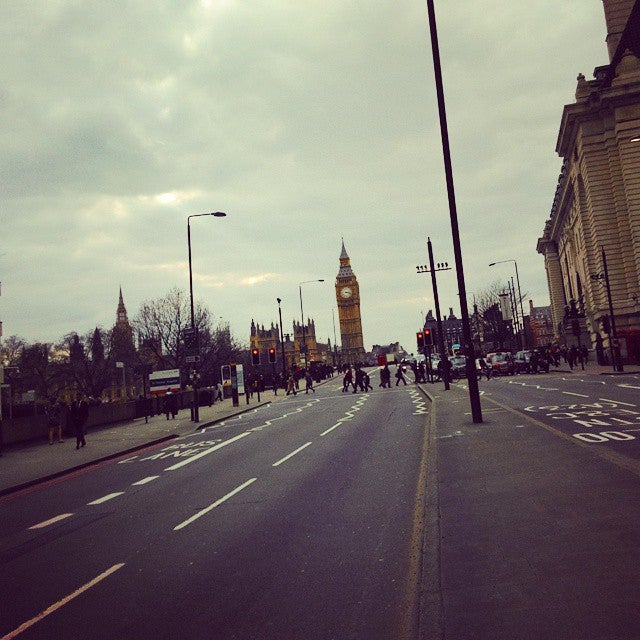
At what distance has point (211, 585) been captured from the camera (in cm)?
538

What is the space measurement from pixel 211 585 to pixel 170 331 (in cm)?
6344

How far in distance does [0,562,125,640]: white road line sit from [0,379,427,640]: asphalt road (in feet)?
0.07

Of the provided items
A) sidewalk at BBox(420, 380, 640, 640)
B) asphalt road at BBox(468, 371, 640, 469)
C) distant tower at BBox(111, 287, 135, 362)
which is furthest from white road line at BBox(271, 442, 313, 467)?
distant tower at BBox(111, 287, 135, 362)

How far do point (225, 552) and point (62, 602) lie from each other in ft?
5.56

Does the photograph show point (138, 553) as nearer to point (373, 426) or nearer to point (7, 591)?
point (7, 591)

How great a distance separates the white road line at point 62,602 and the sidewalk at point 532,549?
10.7 feet

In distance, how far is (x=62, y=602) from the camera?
210 inches

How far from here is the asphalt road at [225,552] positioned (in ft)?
15.1

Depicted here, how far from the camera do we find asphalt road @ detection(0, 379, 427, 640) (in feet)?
15.1

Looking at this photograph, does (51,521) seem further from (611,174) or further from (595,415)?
(611,174)

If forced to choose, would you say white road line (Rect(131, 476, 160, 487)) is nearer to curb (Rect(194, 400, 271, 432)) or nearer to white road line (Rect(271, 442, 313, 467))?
white road line (Rect(271, 442, 313, 467))

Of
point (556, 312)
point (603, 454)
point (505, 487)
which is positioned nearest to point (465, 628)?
point (505, 487)

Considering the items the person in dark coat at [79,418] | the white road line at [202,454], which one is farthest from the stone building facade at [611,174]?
the person in dark coat at [79,418]

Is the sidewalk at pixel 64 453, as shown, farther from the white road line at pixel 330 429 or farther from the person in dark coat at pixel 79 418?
the white road line at pixel 330 429
